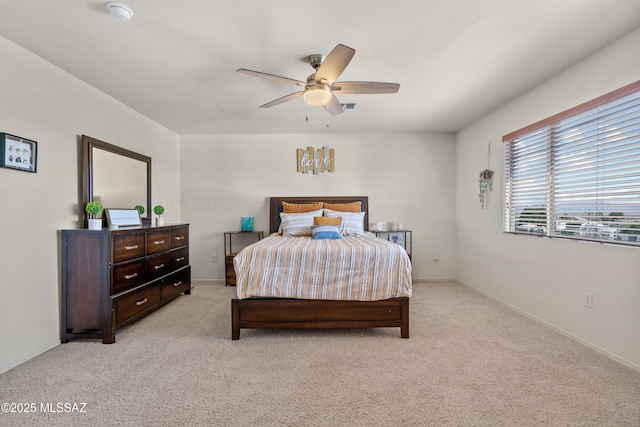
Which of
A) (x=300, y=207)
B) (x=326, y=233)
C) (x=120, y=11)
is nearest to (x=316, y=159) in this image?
(x=300, y=207)

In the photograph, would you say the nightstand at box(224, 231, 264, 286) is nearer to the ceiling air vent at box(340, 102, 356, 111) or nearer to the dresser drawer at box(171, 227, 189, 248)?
the dresser drawer at box(171, 227, 189, 248)

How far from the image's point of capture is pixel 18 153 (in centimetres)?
218

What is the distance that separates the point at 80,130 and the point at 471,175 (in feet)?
16.1

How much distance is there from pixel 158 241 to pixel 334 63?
9.11 ft

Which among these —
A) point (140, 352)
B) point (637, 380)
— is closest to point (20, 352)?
point (140, 352)

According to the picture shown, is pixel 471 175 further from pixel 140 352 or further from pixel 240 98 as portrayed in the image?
pixel 140 352

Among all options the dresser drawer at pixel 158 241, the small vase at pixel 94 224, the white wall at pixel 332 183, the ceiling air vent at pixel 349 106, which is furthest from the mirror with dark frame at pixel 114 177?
the ceiling air vent at pixel 349 106

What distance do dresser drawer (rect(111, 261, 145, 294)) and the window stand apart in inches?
166

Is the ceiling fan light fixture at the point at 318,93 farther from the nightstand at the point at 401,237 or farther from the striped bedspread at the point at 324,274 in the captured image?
the nightstand at the point at 401,237

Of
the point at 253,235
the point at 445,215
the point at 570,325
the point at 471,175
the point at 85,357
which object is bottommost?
the point at 85,357

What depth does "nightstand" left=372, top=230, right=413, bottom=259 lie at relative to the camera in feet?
15.3

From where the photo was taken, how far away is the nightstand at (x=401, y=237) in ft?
15.3

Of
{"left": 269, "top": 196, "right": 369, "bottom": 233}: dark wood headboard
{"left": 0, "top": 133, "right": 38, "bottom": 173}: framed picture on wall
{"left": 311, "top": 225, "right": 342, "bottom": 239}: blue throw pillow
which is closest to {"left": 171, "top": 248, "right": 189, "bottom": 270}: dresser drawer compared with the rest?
{"left": 269, "top": 196, "right": 369, "bottom": 233}: dark wood headboard

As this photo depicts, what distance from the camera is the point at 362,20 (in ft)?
6.34
